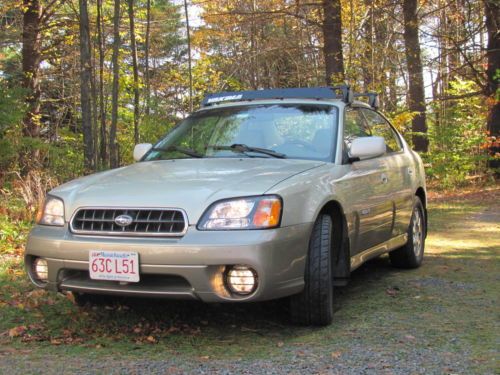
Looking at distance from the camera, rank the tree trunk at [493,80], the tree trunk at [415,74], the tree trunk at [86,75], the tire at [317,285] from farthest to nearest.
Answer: the tree trunk at [415,74] → the tree trunk at [493,80] → the tree trunk at [86,75] → the tire at [317,285]

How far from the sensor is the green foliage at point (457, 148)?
15.6 metres

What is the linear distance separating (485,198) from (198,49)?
17891mm

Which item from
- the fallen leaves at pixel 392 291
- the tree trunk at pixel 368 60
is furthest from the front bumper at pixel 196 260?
the tree trunk at pixel 368 60

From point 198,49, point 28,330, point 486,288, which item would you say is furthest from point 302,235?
point 198,49

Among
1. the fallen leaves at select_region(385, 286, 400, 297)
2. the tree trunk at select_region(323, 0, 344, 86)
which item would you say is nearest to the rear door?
the fallen leaves at select_region(385, 286, 400, 297)

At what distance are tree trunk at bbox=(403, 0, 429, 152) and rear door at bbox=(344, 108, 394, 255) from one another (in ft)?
37.6

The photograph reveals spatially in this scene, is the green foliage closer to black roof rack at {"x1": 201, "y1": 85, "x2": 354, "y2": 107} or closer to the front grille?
black roof rack at {"x1": 201, "y1": 85, "x2": 354, "y2": 107}

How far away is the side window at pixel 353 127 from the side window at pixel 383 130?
0.68 ft

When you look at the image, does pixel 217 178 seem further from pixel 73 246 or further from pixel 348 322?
pixel 348 322

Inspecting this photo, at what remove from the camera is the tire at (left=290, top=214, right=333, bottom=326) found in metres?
3.57

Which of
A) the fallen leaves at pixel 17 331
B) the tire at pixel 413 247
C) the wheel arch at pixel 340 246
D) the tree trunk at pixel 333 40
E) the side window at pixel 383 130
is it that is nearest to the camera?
the fallen leaves at pixel 17 331

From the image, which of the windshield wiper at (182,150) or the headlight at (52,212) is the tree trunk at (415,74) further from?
the headlight at (52,212)

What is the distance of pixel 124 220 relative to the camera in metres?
3.33

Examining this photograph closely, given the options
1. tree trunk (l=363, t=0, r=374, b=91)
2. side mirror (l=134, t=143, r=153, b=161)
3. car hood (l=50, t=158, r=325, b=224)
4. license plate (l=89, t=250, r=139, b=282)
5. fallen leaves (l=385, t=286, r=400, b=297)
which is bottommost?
fallen leaves (l=385, t=286, r=400, b=297)
